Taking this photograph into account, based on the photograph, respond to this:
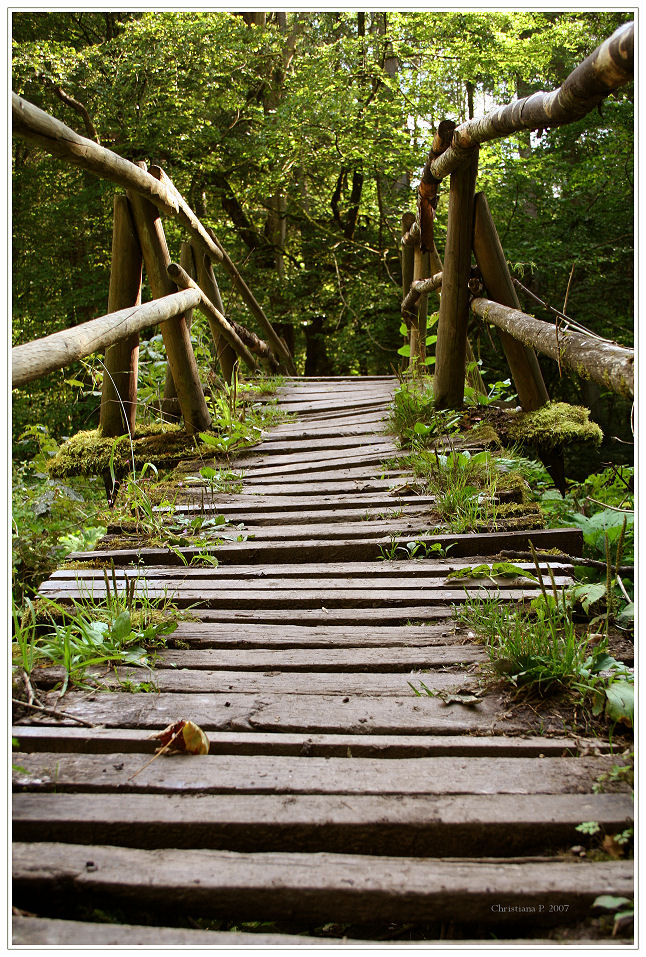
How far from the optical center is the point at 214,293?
18.5 feet

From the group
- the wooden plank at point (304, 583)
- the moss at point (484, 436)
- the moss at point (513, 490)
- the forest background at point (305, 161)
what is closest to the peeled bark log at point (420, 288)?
the moss at point (484, 436)

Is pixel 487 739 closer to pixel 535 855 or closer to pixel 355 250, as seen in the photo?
pixel 535 855

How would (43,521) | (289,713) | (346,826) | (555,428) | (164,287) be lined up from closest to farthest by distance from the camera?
1. (346,826)
2. (289,713)
3. (555,428)
4. (164,287)
5. (43,521)

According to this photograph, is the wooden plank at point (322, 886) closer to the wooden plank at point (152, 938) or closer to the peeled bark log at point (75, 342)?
the wooden plank at point (152, 938)

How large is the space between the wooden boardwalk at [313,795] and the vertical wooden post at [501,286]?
1.61m

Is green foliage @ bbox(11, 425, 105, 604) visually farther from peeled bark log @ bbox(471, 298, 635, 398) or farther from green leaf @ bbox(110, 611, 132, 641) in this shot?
peeled bark log @ bbox(471, 298, 635, 398)

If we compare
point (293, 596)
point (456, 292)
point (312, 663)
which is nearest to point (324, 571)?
point (293, 596)

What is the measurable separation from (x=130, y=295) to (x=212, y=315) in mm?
1545

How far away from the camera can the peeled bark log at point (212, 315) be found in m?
3.89

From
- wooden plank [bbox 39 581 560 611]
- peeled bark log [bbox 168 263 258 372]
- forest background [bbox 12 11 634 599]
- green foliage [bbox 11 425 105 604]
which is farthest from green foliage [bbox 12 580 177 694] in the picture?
forest background [bbox 12 11 634 599]

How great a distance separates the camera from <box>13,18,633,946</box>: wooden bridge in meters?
1.11

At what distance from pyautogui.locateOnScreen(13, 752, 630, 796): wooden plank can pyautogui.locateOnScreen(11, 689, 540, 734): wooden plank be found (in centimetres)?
11

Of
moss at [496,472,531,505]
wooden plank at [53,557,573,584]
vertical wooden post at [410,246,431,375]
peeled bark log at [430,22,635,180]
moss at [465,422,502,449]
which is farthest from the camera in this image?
vertical wooden post at [410,246,431,375]

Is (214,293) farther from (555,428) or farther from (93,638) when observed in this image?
(93,638)
